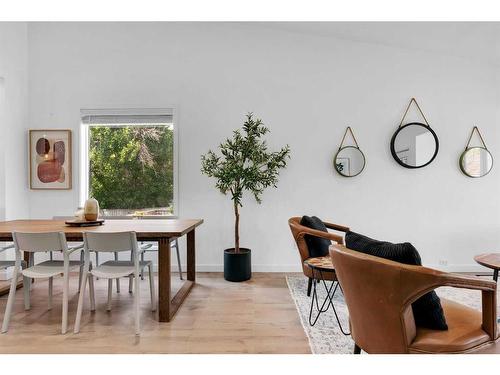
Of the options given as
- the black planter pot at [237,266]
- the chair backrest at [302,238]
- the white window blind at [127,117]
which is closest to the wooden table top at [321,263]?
the chair backrest at [302,238]

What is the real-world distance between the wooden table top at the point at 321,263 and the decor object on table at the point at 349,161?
1.56 meters

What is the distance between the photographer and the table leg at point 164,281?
2.68 metres

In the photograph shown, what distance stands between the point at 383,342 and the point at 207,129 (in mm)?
3284

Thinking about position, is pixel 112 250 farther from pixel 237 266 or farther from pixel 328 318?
pixel 328 318

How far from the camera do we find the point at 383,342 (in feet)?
4.97

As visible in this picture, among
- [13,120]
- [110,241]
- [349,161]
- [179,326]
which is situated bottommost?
[179,326]

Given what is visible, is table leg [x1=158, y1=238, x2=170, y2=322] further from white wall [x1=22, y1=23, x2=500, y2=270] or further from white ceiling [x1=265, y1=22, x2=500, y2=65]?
white ceiling [x1=265, y1=22, x2=500, y2=65]

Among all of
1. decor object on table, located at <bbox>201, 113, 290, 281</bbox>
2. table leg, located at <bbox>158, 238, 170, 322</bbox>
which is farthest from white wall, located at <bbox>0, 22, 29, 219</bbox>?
table leg, located at <bbox>158, 238, 170, 322</bbox>

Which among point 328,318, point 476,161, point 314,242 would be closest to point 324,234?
point 314,242

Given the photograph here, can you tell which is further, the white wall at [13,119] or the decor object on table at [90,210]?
the white wall at [13,119]

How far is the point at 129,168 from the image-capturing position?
446cm

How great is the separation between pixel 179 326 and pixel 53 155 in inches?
117

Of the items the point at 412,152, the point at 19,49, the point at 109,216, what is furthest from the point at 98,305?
the point at 412,152

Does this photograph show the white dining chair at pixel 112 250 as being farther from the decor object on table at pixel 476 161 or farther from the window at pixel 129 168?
the decor object on table at pixel 476 161
